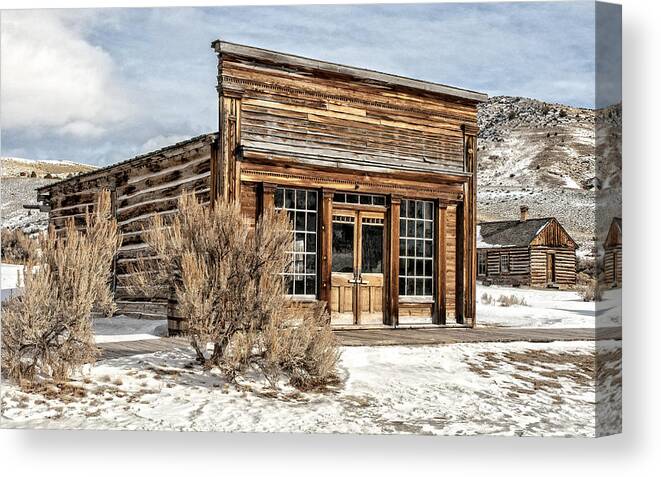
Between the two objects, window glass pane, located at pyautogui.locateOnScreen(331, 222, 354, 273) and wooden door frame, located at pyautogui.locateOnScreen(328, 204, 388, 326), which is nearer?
window glass pane, located at pyautogui.locateOnScreen(331, 222, 354, 273)

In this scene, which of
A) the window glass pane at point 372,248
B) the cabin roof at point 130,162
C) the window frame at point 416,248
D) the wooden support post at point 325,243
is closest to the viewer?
the cabin roof at point 130,162

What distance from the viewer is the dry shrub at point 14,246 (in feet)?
27.9

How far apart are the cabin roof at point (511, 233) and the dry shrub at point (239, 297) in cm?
2336

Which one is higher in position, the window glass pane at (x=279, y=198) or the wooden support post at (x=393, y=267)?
the window glass pane at (x=279, y=198)

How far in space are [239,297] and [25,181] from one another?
6.43 metres

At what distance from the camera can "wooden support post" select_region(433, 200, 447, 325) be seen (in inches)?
534

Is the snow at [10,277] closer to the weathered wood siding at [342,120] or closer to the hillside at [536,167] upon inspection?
the hillside at [536,167]

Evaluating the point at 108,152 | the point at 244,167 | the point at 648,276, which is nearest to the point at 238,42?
the point at 244,167

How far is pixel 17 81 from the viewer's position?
10016 mm

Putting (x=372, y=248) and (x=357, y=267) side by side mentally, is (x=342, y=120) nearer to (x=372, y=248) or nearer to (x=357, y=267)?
(x=372, y=248)

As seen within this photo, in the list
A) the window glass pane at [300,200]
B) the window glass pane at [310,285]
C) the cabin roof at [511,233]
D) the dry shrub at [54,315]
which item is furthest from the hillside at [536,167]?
the window glass pane at [310,285]

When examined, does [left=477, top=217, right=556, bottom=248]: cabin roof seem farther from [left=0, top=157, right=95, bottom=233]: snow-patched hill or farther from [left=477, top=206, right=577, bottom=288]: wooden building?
[left=0, top=157, right=95, bottom=233]: snow-patched hill

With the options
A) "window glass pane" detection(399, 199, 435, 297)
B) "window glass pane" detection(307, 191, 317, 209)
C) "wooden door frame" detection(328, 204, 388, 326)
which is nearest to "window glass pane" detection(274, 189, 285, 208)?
"window glass pane" detection(307, 191, 317, 209)

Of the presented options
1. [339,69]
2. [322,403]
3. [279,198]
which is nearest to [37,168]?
[279,198]
